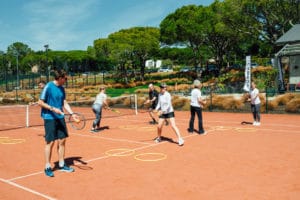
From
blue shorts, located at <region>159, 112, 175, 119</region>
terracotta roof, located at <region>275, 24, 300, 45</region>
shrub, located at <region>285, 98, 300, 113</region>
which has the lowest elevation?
shrub, located at <region>285, 98, 300, 113</region>

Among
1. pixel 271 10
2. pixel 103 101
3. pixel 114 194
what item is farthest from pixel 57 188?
pixel 271 10

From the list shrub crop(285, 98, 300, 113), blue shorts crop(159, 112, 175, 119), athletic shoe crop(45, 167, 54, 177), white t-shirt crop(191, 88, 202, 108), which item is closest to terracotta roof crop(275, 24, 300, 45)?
shrub crop(285, 98, 300, 113)

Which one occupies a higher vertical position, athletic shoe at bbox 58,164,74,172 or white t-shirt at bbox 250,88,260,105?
white t-shirt at bbox 250,88,260,105

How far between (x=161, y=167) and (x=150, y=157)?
1180 millimetres

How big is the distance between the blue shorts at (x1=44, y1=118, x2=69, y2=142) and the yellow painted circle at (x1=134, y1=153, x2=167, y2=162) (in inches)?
96.0

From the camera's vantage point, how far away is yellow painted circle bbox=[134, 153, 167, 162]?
9197mm

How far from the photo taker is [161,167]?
8.33 m

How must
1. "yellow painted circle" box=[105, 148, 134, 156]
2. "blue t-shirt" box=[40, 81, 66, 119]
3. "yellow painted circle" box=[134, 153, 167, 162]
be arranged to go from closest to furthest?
"blue t-shirt" box=[40, 81, 66, 119], "yellow painted circle" box=[134, 153, 167, 162], "yellow painted circle" box=[105, 148, 134, 156]

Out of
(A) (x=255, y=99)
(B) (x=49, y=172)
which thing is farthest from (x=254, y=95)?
(B) (x=49, y=172)

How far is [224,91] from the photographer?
93.0 feet

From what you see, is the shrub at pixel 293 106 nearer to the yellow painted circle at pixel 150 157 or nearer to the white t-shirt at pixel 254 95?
the white t-shirt at pixel 254 95

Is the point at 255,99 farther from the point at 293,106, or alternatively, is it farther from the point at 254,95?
the point at 293,106

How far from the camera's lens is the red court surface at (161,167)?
648 cm

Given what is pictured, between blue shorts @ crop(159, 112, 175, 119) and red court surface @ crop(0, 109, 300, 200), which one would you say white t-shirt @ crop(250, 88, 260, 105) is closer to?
red court surface @ crop(0, 109, 300, 200)
